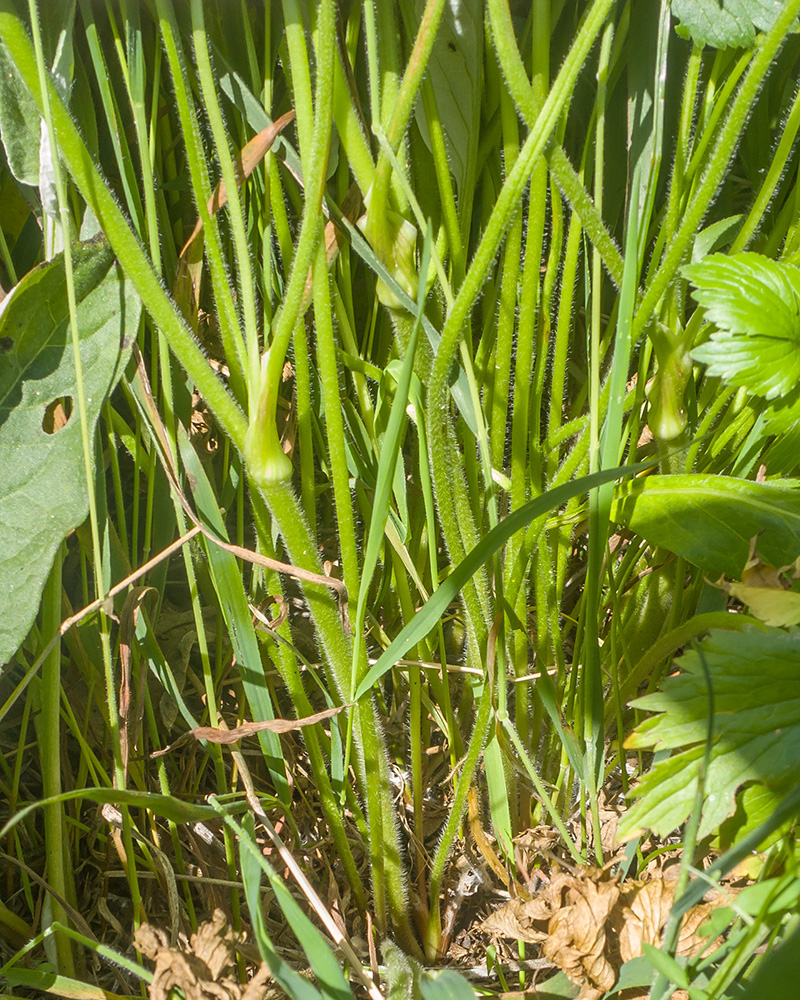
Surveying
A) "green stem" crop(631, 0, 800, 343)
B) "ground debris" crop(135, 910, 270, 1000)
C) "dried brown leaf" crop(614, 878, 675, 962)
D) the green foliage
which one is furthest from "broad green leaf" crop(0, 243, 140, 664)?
"dried brown leaf" crop(614, 878, 675, 962)

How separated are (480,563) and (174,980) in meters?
0.36

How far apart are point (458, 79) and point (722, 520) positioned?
42 cm

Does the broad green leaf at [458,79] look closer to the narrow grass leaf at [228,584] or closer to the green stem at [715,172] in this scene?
the green stem at [715,172]

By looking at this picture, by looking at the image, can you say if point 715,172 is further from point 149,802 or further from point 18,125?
point 149,802

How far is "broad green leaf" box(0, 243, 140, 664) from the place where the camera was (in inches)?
23.4

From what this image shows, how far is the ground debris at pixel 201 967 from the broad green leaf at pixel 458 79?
633 millimetres

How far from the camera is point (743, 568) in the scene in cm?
59

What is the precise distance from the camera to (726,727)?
1.86ft

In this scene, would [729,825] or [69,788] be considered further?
[69,788]

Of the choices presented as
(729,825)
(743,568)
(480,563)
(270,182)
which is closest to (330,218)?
(270,182)

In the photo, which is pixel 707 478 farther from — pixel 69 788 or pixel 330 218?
pixel 69 788

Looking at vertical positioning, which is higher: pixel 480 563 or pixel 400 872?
pixel 480 563

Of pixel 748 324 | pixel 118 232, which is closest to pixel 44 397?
pixel 118 232

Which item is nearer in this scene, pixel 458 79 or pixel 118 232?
pixel 118 232
